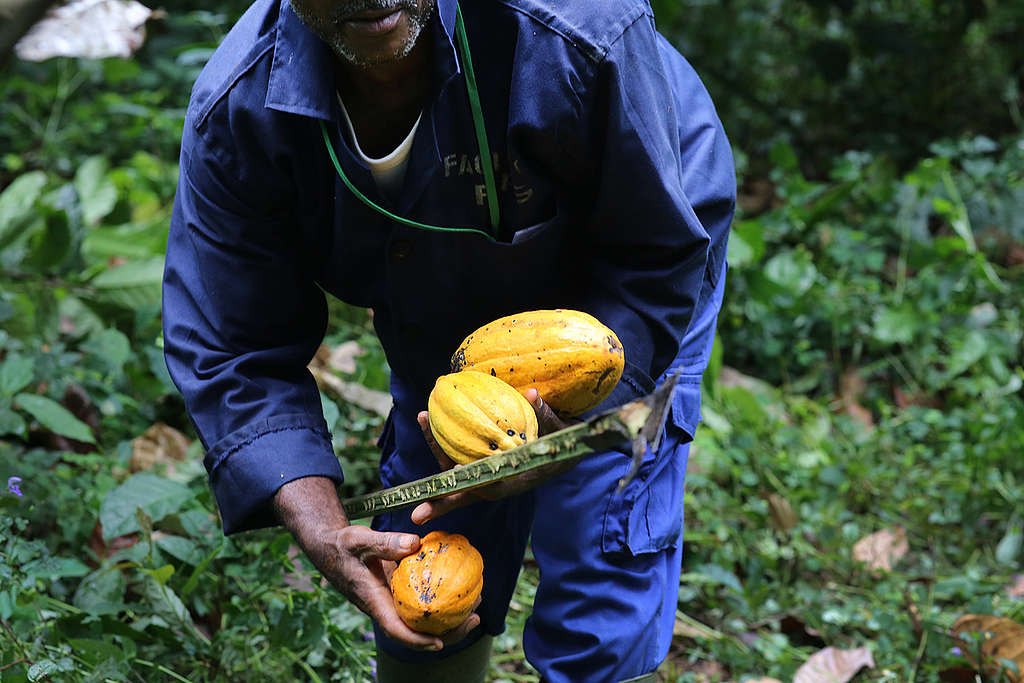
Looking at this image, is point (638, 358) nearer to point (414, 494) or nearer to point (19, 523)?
point (414, 494)

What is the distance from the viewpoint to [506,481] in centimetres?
157

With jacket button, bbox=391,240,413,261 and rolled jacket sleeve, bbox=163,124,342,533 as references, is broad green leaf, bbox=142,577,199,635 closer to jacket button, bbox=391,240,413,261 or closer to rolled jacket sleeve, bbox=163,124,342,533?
rolled jacket sleeve, bbox=163,124,342,533

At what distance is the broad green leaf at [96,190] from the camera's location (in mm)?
4078

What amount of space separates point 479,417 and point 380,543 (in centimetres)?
30

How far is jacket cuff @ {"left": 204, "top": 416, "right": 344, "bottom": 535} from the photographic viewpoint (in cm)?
184

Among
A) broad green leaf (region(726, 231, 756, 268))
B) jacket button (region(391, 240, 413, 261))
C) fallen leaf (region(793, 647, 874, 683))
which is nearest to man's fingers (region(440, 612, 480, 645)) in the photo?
jacket button (region(391, 240, 413, 261))

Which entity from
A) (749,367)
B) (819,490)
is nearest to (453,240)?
(819,490)

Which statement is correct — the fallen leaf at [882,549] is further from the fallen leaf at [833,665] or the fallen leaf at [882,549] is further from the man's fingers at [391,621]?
the man's fingers at [391,621]

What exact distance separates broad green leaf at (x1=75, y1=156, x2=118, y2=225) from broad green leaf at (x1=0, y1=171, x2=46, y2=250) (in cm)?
19

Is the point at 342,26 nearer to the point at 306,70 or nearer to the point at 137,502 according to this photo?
the point at 306,70

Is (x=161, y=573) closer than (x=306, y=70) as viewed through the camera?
No

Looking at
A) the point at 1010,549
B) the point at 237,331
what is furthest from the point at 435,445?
the point at 1010,549

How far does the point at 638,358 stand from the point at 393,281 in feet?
1.45

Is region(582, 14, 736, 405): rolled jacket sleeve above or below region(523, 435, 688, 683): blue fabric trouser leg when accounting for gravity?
above
